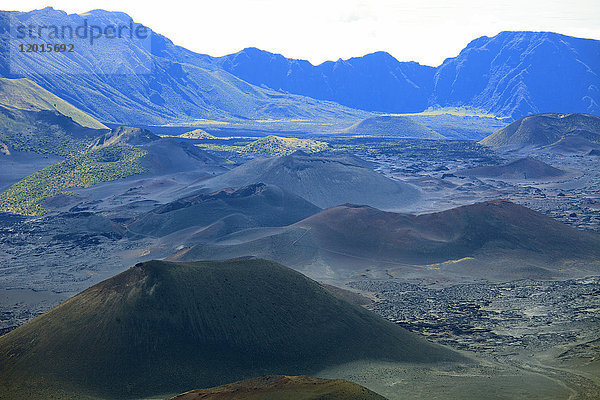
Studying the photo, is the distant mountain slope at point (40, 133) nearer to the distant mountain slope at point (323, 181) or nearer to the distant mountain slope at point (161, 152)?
the distant mountain slope at point (161, 152)

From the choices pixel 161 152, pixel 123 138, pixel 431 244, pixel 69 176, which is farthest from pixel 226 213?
pixel 123 138

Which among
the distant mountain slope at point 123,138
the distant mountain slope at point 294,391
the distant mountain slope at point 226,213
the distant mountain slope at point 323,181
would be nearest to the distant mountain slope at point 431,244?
the distant mountain slope at point 226,213

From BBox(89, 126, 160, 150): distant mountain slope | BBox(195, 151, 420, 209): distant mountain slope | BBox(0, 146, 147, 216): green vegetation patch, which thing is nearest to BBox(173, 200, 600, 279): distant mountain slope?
BBox(195, 151, 420, 209): distant mountain slope

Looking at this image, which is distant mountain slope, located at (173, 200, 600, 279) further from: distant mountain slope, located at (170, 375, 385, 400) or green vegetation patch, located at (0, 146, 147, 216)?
green vegetation patch, located at (0, 146, 147, 216)

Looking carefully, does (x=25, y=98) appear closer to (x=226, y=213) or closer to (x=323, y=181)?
(x=323, y=181)

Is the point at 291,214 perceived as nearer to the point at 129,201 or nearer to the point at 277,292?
the point at 129,201

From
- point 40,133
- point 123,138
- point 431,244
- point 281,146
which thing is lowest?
point 431,244

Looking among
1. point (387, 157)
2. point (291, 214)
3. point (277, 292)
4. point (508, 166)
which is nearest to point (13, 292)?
point (277, 292)
